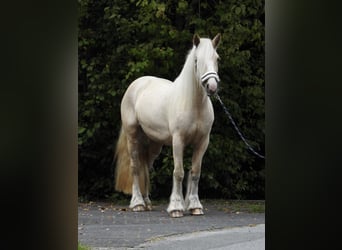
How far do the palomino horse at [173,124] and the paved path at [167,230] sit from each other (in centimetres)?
25

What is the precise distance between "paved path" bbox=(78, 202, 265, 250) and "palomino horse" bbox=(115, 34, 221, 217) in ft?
0.82

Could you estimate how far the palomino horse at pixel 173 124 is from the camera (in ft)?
20.3

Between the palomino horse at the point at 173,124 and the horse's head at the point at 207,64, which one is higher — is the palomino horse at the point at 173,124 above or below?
below

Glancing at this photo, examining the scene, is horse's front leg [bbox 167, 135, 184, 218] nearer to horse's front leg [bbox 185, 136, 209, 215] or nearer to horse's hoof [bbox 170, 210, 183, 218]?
horse's hoof [bbox 170, 210, 183, 218]

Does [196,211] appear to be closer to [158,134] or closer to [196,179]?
[196,179]

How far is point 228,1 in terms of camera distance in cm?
820

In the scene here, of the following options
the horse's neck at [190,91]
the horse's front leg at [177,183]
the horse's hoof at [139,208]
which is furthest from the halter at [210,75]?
the horse's hoof at [139,208]

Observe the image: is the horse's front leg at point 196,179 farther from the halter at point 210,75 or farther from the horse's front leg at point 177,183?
the halter at point 210,75

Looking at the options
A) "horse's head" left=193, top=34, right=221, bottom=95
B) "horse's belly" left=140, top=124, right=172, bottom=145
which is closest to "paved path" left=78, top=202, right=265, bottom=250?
"horse's belly" left=140, top=124, right=172, bottom=145

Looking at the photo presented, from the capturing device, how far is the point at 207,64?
5977 millimetres

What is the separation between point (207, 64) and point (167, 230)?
59.7 inches

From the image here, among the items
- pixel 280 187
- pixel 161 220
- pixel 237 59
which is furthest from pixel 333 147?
pixel 237 59

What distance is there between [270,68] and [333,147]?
0.57 feet

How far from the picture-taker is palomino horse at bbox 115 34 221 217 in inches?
244
